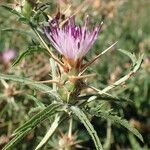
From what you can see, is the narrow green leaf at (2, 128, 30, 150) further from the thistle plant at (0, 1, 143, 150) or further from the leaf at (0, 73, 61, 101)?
the leaf at (0, 73, 61, 101)

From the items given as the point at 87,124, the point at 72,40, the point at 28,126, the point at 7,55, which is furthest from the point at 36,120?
the point at 7,55

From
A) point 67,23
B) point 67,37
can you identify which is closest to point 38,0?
point 67,23

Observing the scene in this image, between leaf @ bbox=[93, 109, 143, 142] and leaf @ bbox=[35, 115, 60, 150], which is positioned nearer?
leaf @ bbox=[93, 109, 143, 142]

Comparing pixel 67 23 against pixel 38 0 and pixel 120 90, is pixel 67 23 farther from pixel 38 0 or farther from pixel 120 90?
pixel 120 90

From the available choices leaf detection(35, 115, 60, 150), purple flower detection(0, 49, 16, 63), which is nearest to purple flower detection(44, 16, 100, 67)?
leaf detection(35, 115, 60, 150)

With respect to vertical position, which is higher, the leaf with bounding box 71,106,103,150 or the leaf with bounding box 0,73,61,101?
the leaf with bounding box 0,73,61,101
